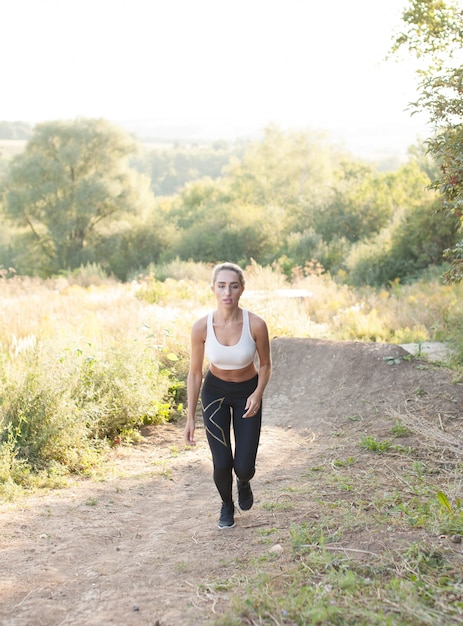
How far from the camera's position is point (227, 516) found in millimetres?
4398

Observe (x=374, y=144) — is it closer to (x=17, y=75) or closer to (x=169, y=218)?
(x=17, y=75)

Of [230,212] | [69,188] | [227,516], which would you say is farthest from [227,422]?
[69,188]

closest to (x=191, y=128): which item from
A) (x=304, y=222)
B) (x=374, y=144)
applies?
(x=374, y=144)

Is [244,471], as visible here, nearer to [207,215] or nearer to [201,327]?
[201,327]

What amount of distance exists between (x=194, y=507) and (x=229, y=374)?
1622mm

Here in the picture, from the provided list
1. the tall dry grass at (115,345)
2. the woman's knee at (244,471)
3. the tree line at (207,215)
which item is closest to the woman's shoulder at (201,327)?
the woman's knee at (244,471)

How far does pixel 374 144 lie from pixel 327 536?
125093 mm

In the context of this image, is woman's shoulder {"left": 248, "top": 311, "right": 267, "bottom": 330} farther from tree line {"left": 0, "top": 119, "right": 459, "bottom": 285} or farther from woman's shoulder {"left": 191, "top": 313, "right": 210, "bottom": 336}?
tree line {"left": 0, "top": 119, "right": 459, "bottom": 285}

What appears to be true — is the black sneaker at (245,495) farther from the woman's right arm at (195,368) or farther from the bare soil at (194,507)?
the woman's right arm at (195,368)

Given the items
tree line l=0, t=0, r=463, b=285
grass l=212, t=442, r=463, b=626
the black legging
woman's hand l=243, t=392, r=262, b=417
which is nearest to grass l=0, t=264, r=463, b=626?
grass l=212, t=442, r=463, b=626

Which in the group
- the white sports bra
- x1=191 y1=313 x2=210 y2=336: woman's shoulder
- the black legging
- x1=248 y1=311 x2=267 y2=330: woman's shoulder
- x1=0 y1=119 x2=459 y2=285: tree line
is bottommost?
x1=0 y1=119 x2=459 y2=285: tree line

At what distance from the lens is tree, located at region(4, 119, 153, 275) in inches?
1231

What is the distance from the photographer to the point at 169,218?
35500 mm

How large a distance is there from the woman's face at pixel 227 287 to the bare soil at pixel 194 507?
148 centimetres
